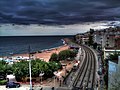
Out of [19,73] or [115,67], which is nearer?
[115,67]

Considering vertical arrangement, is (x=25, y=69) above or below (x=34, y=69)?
above

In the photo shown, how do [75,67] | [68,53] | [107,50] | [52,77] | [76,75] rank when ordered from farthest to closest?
[68,53] < [107,50] < [75,67] < [76,75] < [52,77]

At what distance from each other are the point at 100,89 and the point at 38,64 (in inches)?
741

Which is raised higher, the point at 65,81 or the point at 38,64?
the point at 38,64

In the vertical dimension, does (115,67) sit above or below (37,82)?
above

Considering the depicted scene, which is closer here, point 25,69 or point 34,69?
point 25,69

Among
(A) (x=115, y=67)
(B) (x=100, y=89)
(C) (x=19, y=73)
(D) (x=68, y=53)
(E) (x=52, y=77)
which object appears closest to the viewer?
(A) (x=115, y=67)

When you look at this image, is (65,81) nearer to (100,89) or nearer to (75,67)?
(100,89)

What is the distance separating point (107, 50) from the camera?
335 ft

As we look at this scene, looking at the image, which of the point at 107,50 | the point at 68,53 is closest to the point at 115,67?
the point at 107,50

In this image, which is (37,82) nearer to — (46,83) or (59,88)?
(46,83)

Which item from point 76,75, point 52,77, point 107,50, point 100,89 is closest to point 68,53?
point 107,50

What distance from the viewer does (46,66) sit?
228ft

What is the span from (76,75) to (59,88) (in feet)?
71.3
